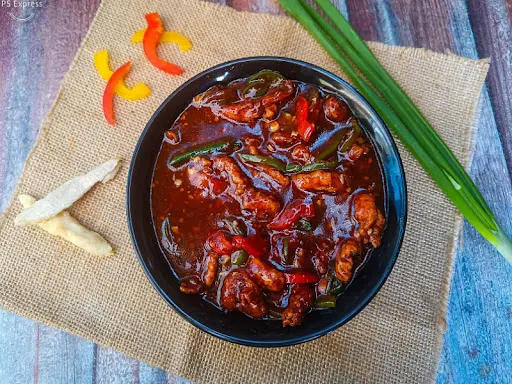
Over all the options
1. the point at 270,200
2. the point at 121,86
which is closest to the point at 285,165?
the point at 270,200

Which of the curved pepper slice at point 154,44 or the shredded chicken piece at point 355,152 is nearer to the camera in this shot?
the shredded chicken piece at point 355,152

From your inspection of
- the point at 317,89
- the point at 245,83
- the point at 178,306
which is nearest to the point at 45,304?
the point at 178,306

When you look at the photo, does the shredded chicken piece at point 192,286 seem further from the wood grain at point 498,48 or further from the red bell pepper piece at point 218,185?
the wood grain at point 498,48

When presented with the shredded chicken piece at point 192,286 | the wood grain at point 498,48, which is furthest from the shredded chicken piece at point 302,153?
the wood grain at point 498,48

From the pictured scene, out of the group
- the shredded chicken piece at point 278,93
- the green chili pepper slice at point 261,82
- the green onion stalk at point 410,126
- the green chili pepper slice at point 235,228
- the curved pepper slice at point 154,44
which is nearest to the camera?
the green chili pepper slice at point 235,228

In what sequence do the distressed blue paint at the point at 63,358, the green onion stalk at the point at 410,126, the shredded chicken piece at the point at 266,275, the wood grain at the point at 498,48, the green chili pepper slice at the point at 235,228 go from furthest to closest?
the wood grain at the point at 498,48
the distressed blue paint at the point at 63,358
the green onion stalk at the point at 410,126
the green chili pepper slice at the point at 235,228
the shredded chicken piece at the point at 266,275

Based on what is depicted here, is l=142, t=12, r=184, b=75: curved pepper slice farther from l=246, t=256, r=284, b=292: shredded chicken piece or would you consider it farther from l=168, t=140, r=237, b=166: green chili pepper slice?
l=246, t=256, r=284, b=292: shredded chicken piece

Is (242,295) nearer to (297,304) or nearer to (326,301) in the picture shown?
Answer: (297,304)
